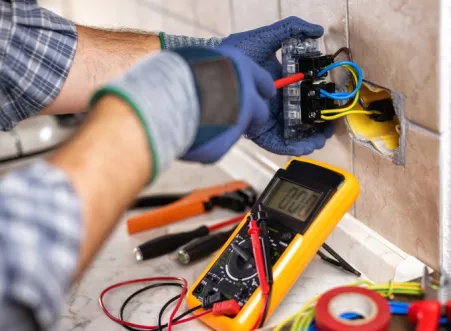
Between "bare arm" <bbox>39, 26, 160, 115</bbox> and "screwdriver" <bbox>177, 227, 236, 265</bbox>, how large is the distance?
25 centimetres

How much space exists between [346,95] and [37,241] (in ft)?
1.46

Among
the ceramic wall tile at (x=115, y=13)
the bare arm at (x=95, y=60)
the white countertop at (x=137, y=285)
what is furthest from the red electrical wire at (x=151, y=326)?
the ceramic wall tile at (x=115, y=13)

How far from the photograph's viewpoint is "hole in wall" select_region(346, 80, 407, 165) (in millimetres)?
697

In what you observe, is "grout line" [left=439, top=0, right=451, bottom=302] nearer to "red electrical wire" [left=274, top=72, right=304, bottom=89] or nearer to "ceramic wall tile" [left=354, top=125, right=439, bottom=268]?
"ceramic wall tile" [left=354, top=125, right=439, bottom=268]

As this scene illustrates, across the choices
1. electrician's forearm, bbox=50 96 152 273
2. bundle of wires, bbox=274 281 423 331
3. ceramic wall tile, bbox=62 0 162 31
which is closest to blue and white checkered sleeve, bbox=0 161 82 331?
electrician's forearm, bbox=50 96 152 273

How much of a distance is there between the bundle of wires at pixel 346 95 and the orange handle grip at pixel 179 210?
311 millimetres

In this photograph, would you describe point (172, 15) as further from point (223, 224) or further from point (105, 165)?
point (105, 165)

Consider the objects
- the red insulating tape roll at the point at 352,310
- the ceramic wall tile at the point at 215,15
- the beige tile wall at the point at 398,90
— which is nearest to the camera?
the red insulating tape roll at the point at 352,310

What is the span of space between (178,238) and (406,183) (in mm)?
351

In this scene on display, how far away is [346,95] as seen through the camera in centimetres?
72

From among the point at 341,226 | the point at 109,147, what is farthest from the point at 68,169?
the point at 341,226

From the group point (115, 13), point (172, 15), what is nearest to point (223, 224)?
point (172, 15)

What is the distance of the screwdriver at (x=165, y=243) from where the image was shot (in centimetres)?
86

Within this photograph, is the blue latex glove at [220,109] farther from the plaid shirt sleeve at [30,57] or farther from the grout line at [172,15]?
the grout line at [172,15]
